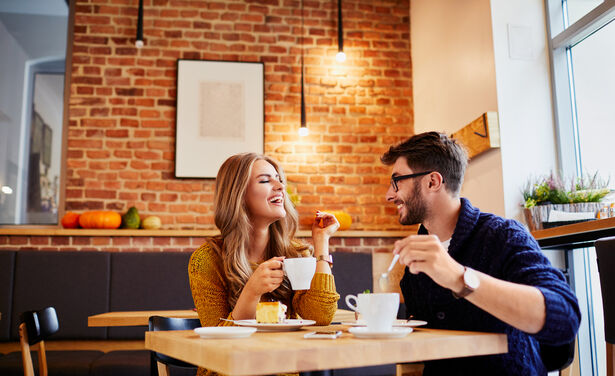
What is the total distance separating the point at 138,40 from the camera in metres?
4.23

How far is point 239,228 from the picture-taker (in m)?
1.96

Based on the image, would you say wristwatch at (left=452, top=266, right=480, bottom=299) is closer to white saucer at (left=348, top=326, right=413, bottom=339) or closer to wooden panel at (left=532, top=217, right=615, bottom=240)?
white saucer at (left=348, top=326, right=413, bottom=339)

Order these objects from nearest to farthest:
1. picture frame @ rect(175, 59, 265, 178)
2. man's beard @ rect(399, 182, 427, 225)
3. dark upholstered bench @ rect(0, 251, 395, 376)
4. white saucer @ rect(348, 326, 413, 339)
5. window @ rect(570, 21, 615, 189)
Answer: white saucer @ rect(348, 326, 413, 339), man's beard @ rect(399, 182, 427, 225), window @ rect(570, 21, 615, 189), dark upholstered bench @ rect(0, 251, 395, 376), picture frame @ rect(175, 59, 265, 178)

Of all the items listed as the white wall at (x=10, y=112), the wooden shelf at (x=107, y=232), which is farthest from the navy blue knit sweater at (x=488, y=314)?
the white wall at (x=10, y=112)

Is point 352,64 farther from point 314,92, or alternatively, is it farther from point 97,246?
point 97,246

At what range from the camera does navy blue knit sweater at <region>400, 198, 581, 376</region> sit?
1.05 metres

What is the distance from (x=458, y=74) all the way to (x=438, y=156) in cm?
255

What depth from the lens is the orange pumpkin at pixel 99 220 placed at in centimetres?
410

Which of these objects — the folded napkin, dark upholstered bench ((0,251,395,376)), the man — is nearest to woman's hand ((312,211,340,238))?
the man

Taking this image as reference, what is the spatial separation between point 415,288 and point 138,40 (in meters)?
3.51

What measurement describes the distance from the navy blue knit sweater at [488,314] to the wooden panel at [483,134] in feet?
6.14

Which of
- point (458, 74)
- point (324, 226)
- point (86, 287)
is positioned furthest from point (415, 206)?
point (86, 287)

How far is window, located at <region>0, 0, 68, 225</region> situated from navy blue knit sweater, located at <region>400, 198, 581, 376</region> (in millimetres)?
3810

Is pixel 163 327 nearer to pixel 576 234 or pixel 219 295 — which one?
pixel 219 295
